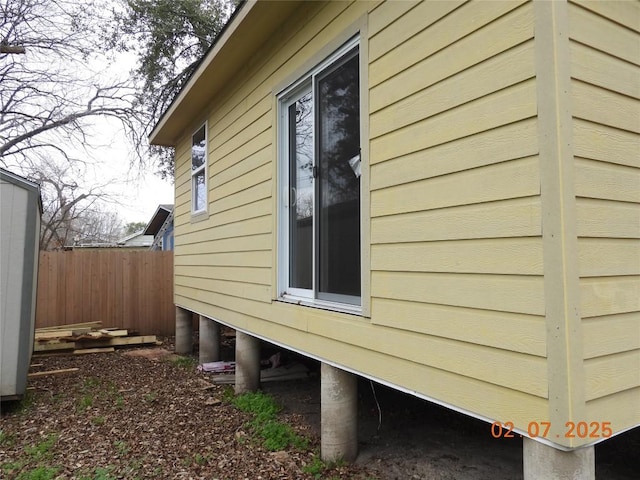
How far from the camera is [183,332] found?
7621 mm

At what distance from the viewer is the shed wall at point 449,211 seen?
71.6 inches

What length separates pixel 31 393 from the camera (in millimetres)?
5176

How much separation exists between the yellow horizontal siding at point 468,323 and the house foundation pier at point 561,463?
1.29 ft

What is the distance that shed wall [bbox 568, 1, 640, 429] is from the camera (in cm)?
173

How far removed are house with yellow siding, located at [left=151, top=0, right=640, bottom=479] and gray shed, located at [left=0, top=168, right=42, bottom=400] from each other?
2899 millimetres

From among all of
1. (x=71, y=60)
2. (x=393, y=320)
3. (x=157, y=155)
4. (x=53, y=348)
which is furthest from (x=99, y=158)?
(x=393, y=320)

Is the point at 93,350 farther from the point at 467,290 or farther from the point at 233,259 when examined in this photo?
the point at 467,290

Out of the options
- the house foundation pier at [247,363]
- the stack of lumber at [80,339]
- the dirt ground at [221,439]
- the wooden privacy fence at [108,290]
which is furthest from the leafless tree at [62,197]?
the house foundation pier at [247,363]

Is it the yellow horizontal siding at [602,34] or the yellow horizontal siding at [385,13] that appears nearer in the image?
the yellow horizontal siding at [602,34]

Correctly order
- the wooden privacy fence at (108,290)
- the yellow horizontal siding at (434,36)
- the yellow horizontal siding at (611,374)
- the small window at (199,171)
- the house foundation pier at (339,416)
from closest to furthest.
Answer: the yellow horizontal siding at (611,374)
the yellow horizontal siding at (434,36)
the house foundation pier at (339,416)
the small window at (199,171)
the wooden privacy fence at (108,290)

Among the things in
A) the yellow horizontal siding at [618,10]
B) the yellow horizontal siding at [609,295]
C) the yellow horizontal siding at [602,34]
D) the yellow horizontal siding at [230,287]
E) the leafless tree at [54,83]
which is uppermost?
the leafless tree at [54,83]

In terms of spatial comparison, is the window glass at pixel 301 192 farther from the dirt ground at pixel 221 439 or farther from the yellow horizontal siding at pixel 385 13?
the dirt ground at pixel 221 439

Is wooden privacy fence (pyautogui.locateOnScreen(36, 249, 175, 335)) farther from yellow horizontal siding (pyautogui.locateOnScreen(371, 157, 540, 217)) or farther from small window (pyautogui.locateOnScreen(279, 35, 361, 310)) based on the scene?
yellow horizontal siding (pyautogui.locateOnScreen(371, 157, 540, 217))

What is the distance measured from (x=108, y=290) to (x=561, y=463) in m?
9.01
